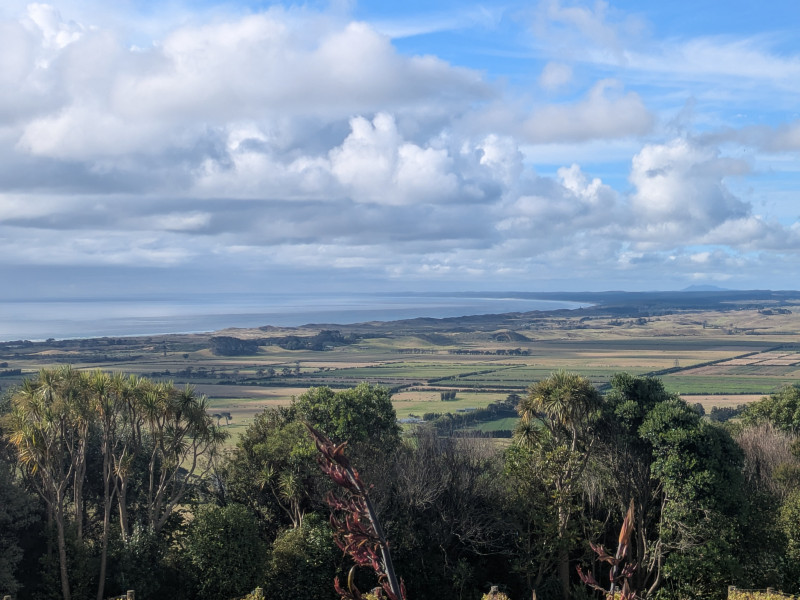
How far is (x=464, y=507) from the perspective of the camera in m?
26.8

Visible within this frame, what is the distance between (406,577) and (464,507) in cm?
305

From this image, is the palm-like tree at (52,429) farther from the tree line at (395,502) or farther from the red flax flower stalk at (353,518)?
the red flax flower stalk at (353,518)

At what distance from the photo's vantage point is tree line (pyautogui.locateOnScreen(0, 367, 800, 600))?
23688mm

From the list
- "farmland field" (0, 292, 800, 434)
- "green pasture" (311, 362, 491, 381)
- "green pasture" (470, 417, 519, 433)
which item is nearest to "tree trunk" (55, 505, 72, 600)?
"farmland field" (0, 292, 800, 434)

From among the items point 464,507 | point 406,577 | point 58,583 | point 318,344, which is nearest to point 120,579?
point 58,583

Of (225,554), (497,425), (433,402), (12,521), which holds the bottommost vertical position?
(497,425)

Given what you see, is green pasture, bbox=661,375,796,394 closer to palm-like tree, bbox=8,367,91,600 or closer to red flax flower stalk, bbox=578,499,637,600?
palm-like tree, bbox=8,367,91,600

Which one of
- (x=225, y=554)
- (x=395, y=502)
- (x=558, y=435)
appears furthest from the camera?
(x=558, y=435)

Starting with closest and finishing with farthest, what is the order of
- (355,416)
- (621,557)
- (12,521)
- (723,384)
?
(621,557) → (12,521) → (355,416) → (723,384)

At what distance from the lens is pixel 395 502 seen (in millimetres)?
26516

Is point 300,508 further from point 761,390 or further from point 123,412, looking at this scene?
point 761,390

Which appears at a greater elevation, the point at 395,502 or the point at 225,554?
the point at 395,502

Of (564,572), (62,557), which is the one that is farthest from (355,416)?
(62,557)

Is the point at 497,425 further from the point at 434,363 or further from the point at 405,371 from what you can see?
the point at 434,363
